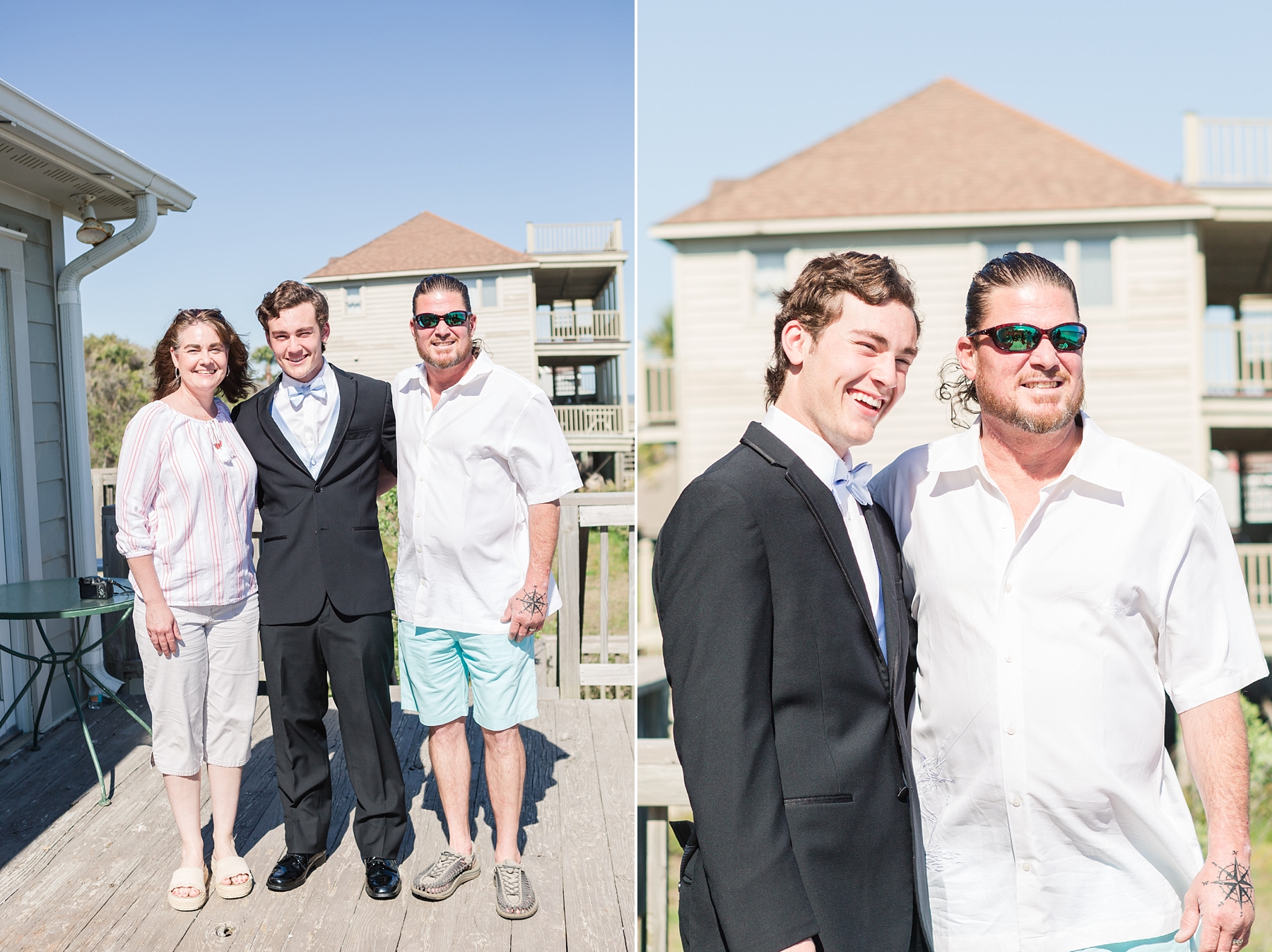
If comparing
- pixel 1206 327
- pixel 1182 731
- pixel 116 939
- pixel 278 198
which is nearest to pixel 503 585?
pixel 116 939

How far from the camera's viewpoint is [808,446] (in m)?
1.33

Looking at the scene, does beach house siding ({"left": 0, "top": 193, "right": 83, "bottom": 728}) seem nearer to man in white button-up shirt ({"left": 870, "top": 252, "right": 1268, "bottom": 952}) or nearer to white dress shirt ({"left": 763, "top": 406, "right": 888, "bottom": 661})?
white dress shirt ({"left": 763, "top": 406, "right": 888, "bottom": 661})

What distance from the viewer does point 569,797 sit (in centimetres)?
318

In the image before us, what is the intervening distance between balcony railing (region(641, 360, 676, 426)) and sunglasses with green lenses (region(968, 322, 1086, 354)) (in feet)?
41.6

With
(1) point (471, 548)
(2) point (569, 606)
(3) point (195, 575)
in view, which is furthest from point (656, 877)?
(2) point (569, 606)

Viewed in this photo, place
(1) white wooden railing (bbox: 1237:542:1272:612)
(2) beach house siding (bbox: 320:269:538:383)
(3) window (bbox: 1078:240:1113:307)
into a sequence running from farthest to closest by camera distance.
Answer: (3) window (bbox: 1078:240:1113:307) → (1) white wooden railing (bbox: 1237:542:1272:612) → (2) beach house siding (bbox: 320:269:538:383)

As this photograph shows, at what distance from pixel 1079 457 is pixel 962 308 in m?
12.3

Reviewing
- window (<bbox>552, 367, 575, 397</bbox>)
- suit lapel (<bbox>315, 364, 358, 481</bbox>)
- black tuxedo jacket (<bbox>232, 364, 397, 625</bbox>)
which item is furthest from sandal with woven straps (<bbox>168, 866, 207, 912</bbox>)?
window (<bbox>552, 367, 575, 397</bbox>)

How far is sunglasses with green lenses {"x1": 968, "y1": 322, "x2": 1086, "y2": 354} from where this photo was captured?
1.52m

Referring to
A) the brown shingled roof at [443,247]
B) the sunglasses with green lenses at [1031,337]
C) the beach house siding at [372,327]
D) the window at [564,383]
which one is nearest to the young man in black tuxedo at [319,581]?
the beach house siding at [372,327]

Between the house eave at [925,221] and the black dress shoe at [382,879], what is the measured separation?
11245 millimetres

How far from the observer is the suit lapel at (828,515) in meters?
1.27

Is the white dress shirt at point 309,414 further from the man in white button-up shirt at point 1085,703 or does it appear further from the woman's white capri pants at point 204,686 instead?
the man in white button-up shirt at point 1085,703

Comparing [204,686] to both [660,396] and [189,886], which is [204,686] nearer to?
[189,886]
